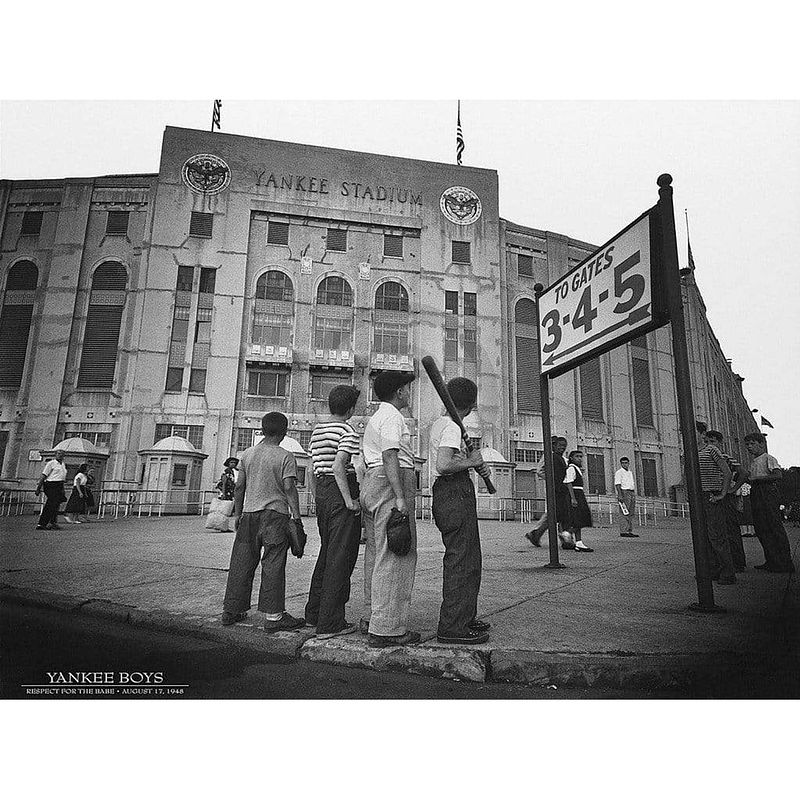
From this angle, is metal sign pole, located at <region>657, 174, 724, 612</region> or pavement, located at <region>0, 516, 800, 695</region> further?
metal sign pole, located at <region>657, 174, 724, 612</region>

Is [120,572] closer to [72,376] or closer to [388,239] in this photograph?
[72,376]

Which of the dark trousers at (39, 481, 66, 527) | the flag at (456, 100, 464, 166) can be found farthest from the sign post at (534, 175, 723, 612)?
the dark trousers at (39, 481, 66, 527)

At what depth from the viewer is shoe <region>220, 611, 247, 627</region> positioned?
10.5 ft

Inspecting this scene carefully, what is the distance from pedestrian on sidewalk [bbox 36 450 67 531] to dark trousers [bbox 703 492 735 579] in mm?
3858

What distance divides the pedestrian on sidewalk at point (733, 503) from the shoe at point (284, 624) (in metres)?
2.71

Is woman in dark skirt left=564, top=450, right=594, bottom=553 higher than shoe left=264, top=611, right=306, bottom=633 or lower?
higher

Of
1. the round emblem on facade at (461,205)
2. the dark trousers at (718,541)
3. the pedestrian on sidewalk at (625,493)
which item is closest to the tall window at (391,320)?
the round emblem on facade at (461,205)

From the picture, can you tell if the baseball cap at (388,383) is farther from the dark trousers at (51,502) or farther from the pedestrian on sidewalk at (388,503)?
the dark trousers at (51,502)

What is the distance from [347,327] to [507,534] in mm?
1895

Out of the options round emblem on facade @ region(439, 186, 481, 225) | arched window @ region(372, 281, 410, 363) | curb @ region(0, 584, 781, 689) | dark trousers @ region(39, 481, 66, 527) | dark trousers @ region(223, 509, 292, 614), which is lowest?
curb @ region(0, 584, 781, 689)

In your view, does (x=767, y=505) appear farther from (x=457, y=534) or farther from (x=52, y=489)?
(x=52, y=489)

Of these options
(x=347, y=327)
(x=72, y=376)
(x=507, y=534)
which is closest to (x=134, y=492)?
(x=72, y=376)

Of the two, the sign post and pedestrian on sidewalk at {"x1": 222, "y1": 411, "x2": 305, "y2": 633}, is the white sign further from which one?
pedestrian on sidewalk at {"x1": 222, "y1": 411, "x2": 305, "y2": 633}

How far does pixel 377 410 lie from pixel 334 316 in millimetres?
1632
